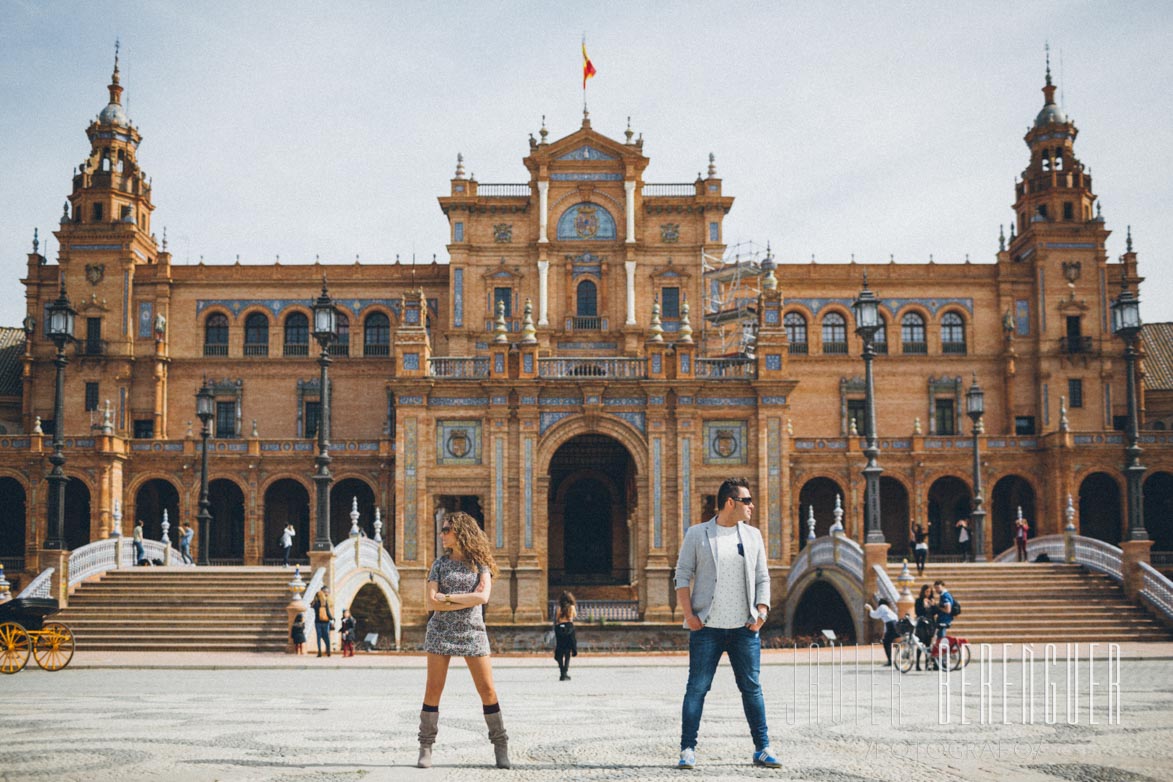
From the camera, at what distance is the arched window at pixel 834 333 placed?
184ft

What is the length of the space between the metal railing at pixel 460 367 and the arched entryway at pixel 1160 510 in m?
29.4

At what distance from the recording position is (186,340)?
54.8m

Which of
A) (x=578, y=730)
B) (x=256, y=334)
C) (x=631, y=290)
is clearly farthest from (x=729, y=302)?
(x=578, y=730)

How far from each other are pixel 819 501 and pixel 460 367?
64.8 feet

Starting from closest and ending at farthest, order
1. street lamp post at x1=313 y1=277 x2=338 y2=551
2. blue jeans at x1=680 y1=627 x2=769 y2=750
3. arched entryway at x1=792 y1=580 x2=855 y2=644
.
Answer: blue jeans at x1=680 y1=627 x2=769 y2=750 → street lamp post at x1=313 y1=277 x2=338 y2=551 → arched entryway at x1=792 y1=580 x2=855 y2=644

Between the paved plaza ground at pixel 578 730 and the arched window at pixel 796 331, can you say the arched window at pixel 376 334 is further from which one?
the paved plaza ground at pixel 578 730

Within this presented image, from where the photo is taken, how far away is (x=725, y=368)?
3906 centimetres

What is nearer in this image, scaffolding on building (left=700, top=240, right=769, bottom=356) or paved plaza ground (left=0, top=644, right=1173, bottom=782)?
paved plaza ground (left=0, top=644, right=1173, bottom=782)

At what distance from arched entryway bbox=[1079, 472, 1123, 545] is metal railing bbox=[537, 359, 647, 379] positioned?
77.2 ft

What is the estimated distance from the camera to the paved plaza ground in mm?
9125

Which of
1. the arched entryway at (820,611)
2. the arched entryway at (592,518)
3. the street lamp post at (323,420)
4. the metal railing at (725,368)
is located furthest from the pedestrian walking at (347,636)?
the arched entryway at (592,518)

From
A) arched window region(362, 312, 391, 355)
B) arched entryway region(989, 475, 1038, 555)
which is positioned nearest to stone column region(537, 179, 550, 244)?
arched window region(362, 312, 391, 355)

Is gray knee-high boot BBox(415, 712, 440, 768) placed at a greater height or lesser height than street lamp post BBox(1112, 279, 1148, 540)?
lesser

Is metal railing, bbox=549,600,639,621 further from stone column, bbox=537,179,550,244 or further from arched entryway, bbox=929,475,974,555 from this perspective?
arched entryway, bbox=929,475,974,555
